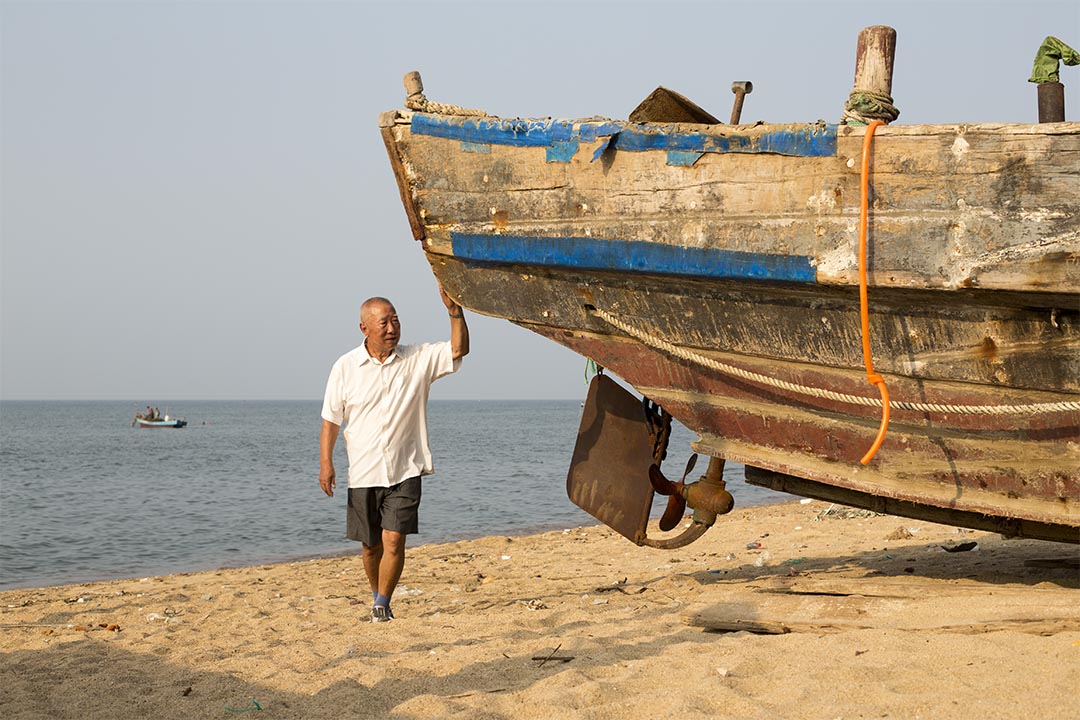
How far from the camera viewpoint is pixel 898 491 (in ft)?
13.6

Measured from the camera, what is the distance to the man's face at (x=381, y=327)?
4938 mm

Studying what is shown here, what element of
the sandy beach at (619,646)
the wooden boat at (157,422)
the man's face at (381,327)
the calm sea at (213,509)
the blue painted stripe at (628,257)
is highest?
the blue painted stripe at (628,257)

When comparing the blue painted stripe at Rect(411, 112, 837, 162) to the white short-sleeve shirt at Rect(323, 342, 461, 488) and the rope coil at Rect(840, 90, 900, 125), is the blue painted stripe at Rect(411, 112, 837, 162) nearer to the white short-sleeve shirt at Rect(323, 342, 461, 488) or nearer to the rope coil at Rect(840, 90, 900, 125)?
the rope coil at Rect(840, 90, 900, 125)

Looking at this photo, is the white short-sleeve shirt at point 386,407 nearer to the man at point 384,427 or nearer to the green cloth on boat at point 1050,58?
the man at point 384,427

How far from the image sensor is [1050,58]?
414 centimetres

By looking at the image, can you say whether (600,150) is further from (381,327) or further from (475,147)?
(381,327)

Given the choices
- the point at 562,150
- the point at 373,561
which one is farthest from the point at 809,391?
the point at 373,561

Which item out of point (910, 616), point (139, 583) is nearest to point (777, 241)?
point (910, 616)

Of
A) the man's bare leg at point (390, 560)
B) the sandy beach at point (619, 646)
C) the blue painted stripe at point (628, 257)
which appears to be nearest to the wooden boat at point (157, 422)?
the sandy beach at point (619, 646)

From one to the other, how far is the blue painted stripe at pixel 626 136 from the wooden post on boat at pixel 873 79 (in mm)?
254

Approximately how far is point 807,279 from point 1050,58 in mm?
1514

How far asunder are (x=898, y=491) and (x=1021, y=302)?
1.01m

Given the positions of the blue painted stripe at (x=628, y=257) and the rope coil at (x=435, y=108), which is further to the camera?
the rope coil at (x=435, y=108)

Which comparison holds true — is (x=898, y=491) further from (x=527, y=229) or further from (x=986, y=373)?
(x=527, y=229)
